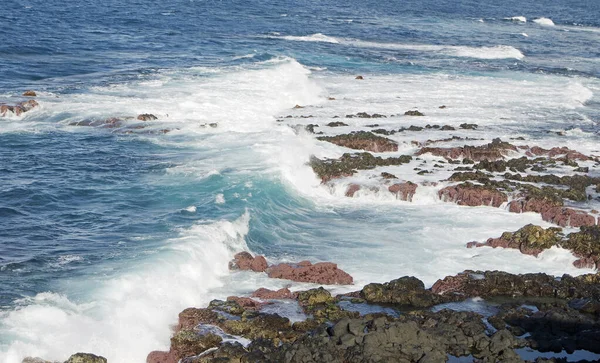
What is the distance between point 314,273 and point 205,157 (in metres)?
13.1

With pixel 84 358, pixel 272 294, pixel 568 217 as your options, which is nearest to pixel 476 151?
pixel 568 217

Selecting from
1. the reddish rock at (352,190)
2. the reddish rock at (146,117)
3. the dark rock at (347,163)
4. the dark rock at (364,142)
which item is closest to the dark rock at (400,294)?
the reddish rock at (352,190)

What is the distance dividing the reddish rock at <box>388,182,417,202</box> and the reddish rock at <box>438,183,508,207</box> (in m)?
1.05

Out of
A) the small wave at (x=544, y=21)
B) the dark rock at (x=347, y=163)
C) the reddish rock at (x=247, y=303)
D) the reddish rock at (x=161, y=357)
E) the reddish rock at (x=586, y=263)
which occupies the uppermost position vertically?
the reddish rock at (x=161, y=357)

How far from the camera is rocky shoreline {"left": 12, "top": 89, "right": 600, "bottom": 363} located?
59.9ft

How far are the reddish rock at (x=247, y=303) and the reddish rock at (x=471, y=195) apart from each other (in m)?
12.2

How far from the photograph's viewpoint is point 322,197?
32312mm

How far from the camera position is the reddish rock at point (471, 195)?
3078cm

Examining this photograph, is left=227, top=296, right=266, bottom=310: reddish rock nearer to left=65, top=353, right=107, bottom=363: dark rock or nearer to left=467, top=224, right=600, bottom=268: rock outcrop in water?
left=65, top=353, right=107, bottom=363: dark rock

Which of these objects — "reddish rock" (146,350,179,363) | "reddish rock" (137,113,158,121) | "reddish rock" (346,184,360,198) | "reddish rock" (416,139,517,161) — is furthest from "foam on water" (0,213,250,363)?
"reddish rock" (137,113,158,121)

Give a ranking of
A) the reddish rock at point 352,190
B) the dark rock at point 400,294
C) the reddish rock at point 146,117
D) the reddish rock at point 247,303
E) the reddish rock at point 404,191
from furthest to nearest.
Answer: the reddish rock at point 146,117
the reddish rock at point 352,190
the reddish rock at point 404,191
the dark rock at point 400,294
the reddish rock at point 247,303

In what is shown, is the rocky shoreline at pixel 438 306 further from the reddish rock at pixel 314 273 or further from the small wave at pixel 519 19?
the small wave at pixel 519 19

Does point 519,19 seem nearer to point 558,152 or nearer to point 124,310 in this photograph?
point 558,152

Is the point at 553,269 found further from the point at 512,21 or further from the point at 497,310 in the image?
the point at 512,21
